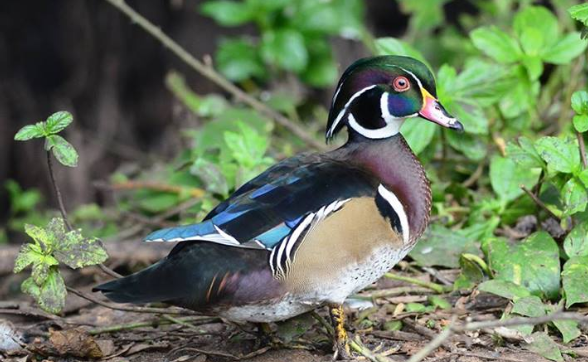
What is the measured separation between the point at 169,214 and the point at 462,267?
160cm

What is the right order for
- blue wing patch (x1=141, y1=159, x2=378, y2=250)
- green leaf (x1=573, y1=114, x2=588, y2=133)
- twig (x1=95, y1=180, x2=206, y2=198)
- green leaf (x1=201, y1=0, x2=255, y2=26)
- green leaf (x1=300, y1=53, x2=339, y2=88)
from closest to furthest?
blue wing patch (x1=141, y1=159, x2=378, y2=250) < green leaf (x1=573, y1=114, x2=588, y2=133) < twig (x1=95, y1=180, x2=206, y2=198) < green leaf (x1=201, y1=0, x2=255, y2=26) < green leaf (x1=300, y1=53, x2=339, y2=88)

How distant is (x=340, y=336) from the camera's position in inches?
125

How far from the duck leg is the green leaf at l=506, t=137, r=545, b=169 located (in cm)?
88

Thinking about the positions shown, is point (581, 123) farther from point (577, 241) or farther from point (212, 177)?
point (212, 177)

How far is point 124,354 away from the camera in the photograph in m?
3.44

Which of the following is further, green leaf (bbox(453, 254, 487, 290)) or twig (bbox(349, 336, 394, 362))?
green leaf (bbox(453, 254, 487, 290))

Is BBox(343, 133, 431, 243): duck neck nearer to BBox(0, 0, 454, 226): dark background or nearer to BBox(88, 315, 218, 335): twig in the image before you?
BBox(88, 315, 218, 335): twig

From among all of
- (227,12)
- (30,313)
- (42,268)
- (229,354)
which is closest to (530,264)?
(229,354)

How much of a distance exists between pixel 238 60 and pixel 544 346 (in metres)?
3.47

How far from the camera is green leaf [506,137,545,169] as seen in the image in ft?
11.5

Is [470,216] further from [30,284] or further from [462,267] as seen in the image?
[30,284]

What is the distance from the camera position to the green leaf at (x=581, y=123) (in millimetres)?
3318

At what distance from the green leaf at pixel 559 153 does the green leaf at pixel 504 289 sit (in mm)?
424

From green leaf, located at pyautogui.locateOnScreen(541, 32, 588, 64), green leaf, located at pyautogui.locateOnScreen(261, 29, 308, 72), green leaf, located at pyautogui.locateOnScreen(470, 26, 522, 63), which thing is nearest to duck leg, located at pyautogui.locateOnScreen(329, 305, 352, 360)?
green leaf, located at pyautogui.locateOnScreen(470, 26, 522, 63)
